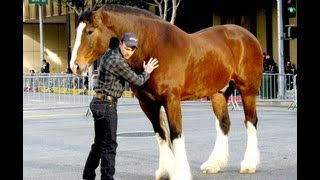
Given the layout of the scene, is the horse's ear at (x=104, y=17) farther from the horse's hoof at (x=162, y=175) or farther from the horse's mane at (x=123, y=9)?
the horse's hoof at (x=162, y=175)

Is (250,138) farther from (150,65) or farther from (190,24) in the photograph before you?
(190,24)

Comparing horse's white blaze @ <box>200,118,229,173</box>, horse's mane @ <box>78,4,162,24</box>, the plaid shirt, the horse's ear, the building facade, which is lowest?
horse's white blaze @ <box>200,118,229,173</box>

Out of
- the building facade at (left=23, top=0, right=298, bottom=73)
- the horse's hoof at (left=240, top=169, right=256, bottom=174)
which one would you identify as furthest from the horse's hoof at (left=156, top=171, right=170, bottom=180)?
the building facade at (left=23, top=0, right=298, bottom=73)

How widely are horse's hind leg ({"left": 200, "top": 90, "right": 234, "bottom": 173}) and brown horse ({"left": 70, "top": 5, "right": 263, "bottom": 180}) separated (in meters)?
0.01

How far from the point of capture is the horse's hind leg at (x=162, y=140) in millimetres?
9002

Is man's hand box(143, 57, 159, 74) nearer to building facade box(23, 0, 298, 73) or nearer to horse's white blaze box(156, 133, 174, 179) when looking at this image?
horse's white blaze box(156, 133, 174, 179)

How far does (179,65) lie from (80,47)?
1.32 meters

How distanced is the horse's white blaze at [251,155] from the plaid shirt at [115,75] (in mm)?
2306

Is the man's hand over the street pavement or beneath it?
over

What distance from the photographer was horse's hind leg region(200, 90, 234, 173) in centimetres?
988

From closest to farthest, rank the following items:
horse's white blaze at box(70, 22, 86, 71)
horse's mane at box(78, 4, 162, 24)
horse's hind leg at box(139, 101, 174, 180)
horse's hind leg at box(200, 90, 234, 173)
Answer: horse's white blaze at box(70, 22, 86, 71) < horse's mane at box(78, 4, 162, 24) < horse's hind leg at box(139, 101, 174, 180) < horse's hind leg at box(200, 90, 234, 173)

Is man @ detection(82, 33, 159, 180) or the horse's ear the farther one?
the horse's ear
